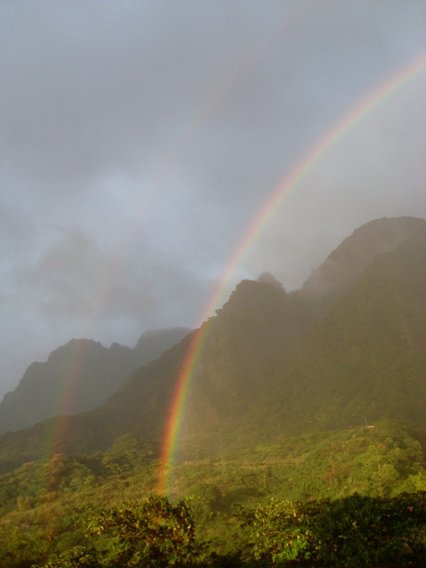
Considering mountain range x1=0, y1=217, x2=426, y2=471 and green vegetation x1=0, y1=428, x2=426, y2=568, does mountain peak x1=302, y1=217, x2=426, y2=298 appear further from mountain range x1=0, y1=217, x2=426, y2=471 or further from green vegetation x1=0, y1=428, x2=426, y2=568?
green vegetation x1=0, y1=428, x2=426, y2=568

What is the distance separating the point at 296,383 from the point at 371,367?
2390cm

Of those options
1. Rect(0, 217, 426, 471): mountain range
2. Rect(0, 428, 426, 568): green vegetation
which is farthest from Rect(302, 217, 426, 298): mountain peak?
Rect(0, 428, 426, 568): green vegetation

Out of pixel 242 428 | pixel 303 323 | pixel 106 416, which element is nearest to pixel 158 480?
pixel 242 428

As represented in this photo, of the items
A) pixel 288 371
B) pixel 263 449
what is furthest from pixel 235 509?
pixel 288 371

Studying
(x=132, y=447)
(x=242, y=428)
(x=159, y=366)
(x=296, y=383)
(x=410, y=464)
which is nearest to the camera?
(x=410, y=464)

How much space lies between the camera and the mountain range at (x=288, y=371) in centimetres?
11562

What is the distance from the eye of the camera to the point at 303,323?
186250mm

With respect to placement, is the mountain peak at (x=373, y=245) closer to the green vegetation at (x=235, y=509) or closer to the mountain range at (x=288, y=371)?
the mountain range at (x=288, y=371)

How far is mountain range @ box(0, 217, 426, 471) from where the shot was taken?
11562cm

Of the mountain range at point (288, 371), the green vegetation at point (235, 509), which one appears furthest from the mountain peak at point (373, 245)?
the green vegetation at point (235, 509)

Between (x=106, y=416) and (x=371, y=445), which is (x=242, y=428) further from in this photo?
(x=371, y=445)

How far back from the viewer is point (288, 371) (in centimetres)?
14862

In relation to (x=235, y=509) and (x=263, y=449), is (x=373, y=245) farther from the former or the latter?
(x=235, y=509)

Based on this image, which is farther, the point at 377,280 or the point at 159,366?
the point at 159,366
